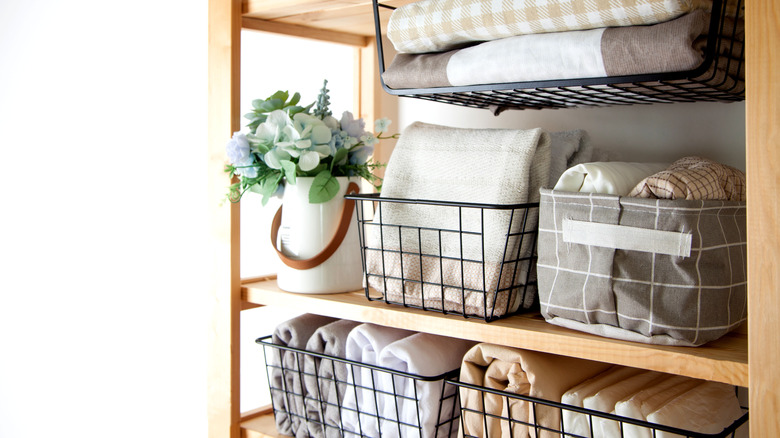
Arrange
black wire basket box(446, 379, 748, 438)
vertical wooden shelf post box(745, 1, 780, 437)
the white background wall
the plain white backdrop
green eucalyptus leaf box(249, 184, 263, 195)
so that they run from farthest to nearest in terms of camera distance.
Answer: the plain white backdrop, green eucalyptus leaf box(249, 184, 263, 195), the white background wall, black wire basket box(446, 379, 748, 438), vertical wooden shelf post box(745, 1, 780, 437)

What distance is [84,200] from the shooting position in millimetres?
1759

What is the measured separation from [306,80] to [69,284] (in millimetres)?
834

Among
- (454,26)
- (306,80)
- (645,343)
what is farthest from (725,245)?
(306,80)

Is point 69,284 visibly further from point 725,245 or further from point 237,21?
point 725,245

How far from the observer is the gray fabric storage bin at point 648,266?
719 millimetres

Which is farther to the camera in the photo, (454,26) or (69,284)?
(69,284)

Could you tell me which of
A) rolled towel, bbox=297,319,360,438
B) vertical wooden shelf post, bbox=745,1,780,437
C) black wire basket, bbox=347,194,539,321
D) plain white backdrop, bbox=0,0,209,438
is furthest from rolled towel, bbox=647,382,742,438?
plain white backdrop, bbox=0,0,209,438

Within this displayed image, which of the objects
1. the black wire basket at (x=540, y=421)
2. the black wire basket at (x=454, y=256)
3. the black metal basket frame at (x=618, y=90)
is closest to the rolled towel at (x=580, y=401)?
the black wire basket at (x=540, y=421)

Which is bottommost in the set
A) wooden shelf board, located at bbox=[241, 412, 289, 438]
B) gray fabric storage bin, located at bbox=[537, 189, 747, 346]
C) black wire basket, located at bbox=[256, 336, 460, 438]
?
wooden shelf board, located at bbox=[241, 412, 289, 438]

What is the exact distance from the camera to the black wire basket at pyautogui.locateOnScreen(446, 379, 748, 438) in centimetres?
75

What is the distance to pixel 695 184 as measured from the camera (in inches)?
29.0

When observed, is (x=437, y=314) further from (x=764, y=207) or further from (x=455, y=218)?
(x=764, y=207)

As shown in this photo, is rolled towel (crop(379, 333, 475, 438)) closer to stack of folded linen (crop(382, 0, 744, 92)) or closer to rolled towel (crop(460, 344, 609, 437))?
rolled towel (crop(460, 344, 609, 437))

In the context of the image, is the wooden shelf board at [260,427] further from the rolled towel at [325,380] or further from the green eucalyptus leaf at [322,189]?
the green eucalyptus leaf at [322,189]
